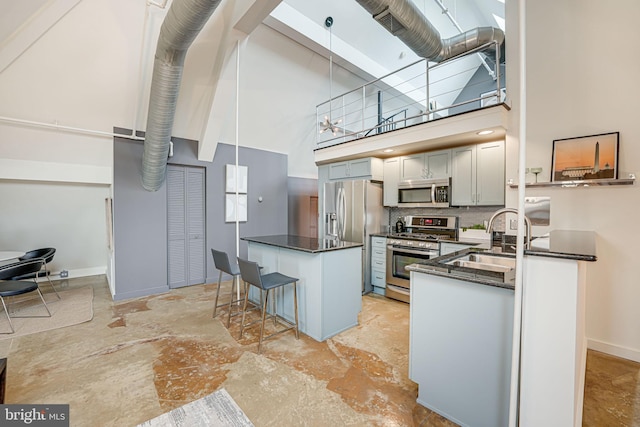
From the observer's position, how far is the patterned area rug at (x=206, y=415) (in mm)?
1691

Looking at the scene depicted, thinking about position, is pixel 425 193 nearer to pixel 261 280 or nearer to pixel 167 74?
pixel 261 280

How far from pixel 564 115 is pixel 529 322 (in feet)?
8.72

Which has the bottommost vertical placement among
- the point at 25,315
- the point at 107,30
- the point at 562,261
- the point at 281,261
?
the point at 25,315

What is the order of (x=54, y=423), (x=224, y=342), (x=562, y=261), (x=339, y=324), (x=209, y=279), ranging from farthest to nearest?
1. (x=209, y=279)
2. (x=339, y=324)
3. (x=224, y=342)
4. (x=54, y=423)
5. (x=562, y=261)

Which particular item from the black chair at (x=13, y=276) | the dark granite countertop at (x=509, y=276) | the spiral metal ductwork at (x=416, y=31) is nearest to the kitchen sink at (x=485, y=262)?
the dark granite countertop at (x=509, y=276)


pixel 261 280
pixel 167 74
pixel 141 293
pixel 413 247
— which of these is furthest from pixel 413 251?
pixel 141 293

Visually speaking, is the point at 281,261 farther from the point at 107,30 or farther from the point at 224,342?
the point at 107,30

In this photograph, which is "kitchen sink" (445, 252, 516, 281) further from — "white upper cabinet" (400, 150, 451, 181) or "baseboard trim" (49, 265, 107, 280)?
"baseboard trim" (49, 265, 107, 280)

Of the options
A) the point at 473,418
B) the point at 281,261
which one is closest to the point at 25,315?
the point at 281,261

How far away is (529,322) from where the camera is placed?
1383mm

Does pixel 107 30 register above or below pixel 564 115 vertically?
above

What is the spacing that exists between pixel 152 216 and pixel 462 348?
458 centimetres

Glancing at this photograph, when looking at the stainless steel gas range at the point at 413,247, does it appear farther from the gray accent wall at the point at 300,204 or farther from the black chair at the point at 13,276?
the black chair at the point at 13,276

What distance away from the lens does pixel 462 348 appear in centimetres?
166
